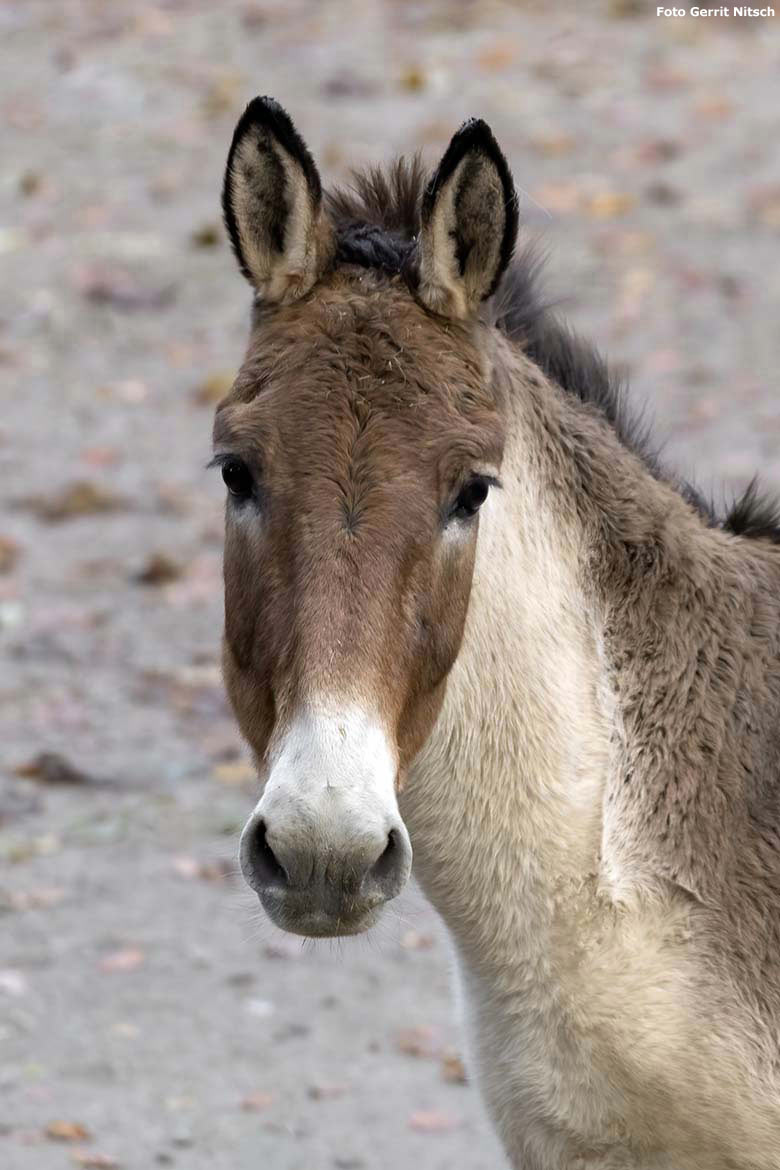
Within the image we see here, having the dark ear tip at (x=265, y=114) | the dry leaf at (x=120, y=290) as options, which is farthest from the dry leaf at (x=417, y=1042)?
the dry leaf at (x=120, y=290)

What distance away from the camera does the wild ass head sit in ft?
10.2

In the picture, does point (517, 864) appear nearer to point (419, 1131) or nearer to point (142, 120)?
point (419, 1131)

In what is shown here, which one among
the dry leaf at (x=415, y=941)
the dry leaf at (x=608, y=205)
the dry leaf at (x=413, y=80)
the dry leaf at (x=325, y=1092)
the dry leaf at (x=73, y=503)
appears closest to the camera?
the dry leaf at (x=325, y=1092)

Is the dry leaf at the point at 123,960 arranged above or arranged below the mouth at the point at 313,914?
below

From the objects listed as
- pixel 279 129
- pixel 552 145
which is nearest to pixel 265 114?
pixel 279 129

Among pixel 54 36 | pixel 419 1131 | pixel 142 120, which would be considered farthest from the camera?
pixel 54 36

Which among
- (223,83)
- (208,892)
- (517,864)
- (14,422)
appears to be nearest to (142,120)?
(223,83)

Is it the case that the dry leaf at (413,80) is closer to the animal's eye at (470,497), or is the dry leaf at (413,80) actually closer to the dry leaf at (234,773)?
the dry leaf at (234,773)

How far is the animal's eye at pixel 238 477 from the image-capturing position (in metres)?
3.43

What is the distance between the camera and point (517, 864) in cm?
373

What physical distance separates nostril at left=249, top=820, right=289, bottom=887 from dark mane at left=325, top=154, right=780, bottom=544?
50.9 inches

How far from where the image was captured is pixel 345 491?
10.8 feet

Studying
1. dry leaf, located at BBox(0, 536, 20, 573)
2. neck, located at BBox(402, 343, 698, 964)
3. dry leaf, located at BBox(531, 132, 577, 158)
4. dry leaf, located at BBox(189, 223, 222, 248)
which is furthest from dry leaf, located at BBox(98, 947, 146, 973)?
dry leaf, located at BBox(531, 132, 577, 158)

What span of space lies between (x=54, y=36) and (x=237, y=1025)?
9.55m
